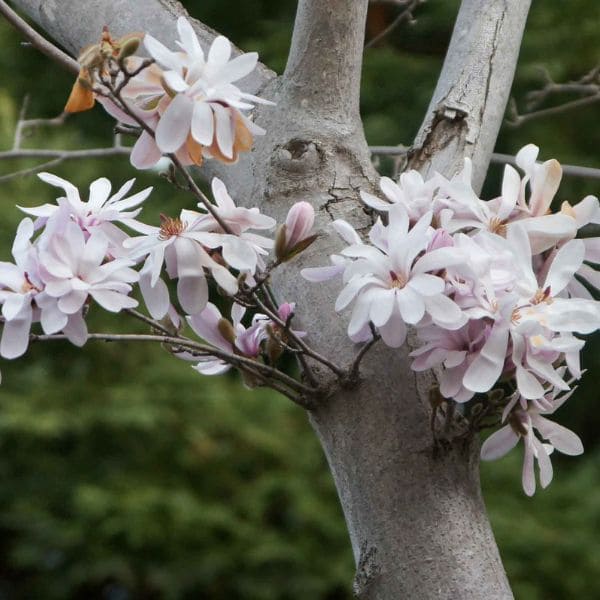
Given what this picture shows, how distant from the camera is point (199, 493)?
2510 mm

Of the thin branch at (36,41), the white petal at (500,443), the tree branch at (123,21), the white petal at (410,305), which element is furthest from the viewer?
the tree branch at (123,21)

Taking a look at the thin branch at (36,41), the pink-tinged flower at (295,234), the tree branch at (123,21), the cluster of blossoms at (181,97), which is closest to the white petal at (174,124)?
the cluster of blossoms at (181,97)

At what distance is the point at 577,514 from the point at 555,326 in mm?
2064

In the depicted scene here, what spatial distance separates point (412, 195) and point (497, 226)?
0.07 meters

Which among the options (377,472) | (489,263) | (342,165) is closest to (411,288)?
(489,263)

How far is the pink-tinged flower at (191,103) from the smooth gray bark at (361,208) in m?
0.18

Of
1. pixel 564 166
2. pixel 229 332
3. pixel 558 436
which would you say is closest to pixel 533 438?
pixel 558 436

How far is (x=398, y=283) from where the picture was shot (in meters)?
0.65

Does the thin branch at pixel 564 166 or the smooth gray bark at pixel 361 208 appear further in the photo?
the thin branch at pixel 564 166

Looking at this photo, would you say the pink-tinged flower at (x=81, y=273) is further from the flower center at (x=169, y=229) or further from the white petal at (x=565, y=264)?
the white petal at (x=565, y=264)

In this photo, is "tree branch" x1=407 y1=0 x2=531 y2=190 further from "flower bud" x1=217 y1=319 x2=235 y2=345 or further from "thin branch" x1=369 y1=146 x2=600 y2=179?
"flower bud" x1=217 y1=319 x2=235 y2=345

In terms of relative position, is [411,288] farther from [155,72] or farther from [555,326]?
[155,72]

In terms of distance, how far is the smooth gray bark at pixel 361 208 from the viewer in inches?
27.9

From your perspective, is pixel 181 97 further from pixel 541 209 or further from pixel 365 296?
pixel 541 209
